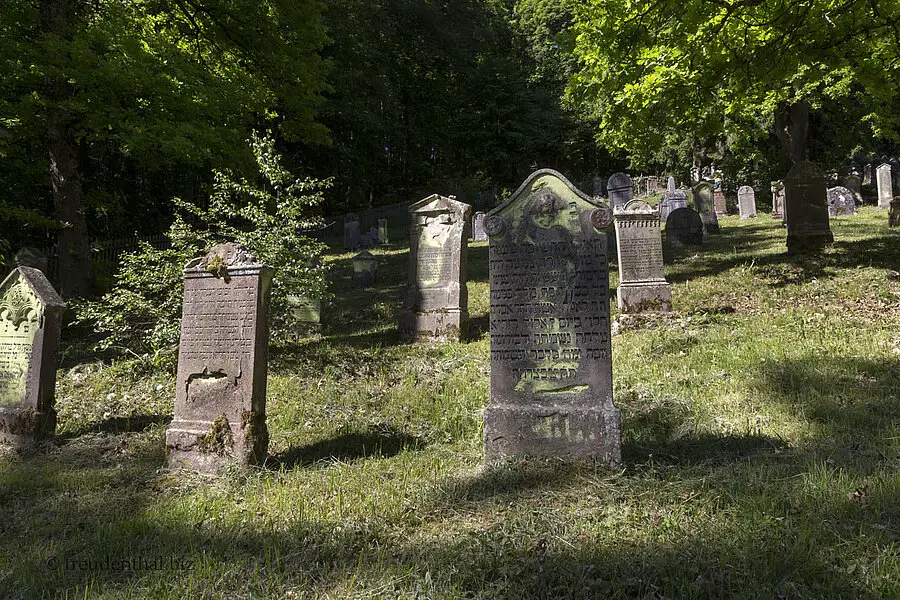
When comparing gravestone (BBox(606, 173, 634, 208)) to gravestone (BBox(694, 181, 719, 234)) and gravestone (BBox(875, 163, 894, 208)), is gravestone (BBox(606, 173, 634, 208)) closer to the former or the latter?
gravestone (BBox(694, 181, 719, 234))

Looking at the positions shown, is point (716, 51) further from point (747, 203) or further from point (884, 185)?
point (884, 185)

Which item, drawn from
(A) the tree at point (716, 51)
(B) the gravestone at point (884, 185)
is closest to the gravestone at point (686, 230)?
(A) the tree at point (716, 51)

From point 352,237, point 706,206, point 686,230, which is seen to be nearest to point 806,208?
point 686,230

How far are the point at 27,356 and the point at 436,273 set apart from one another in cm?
602

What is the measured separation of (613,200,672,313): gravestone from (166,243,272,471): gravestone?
6903 mm

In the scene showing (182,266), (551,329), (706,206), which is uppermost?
(706,206)

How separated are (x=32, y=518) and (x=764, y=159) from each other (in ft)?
112

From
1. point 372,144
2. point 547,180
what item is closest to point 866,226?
point 547,180

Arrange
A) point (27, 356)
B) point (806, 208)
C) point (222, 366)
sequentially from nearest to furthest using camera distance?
1. point (222, 366)
2. point (27, 356)
3. point (806, 208)

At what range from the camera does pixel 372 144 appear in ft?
104

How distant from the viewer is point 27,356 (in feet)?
18.4

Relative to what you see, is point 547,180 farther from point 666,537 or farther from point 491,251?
point 666,537

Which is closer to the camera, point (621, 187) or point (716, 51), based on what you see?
point (716, 51)
